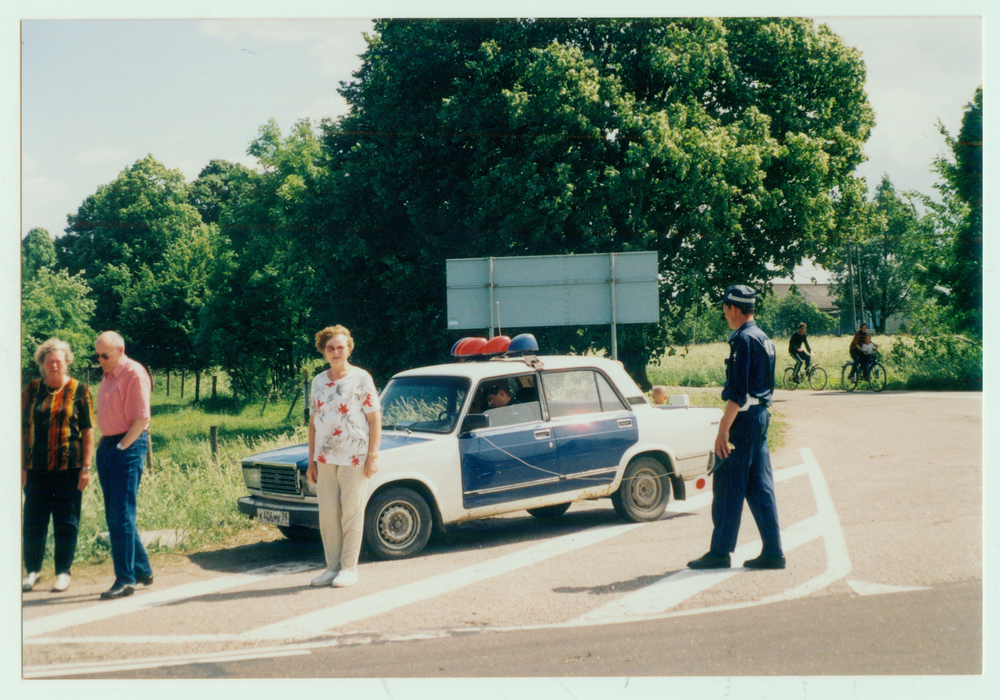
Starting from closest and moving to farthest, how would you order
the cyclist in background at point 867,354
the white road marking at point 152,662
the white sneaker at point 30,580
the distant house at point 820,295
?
the white road marking at point 152,662 < the white sneaker at point 30,580 < the cyclist in background at point 867,354 < the distant house at point 820,295

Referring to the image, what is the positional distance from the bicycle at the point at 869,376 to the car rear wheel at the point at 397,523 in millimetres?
14143

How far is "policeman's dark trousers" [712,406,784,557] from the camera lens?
5.64 m

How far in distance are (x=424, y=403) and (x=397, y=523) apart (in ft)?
3.91

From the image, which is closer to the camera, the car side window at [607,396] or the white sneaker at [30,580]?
the white sneaker at [30,580]

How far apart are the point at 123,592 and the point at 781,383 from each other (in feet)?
59.4

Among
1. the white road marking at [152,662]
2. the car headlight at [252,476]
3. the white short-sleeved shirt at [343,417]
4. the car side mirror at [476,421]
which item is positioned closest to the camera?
the white road marking at [152,662]

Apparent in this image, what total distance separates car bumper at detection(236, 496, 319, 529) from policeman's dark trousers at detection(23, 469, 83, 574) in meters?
1.44

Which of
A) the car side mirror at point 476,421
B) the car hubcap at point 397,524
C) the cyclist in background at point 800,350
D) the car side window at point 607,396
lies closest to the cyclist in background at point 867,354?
the cyclist in background at point 800,350

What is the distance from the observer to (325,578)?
577cm

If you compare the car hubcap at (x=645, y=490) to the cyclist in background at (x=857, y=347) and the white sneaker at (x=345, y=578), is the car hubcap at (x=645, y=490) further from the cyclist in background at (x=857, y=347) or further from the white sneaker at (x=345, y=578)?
the cyclist in background at (x=857, y=347)

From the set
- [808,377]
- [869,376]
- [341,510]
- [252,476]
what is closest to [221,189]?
[808,377]

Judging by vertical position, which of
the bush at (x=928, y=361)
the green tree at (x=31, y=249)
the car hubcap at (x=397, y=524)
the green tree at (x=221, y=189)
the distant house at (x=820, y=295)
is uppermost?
the green tree at (x=221, y=189)

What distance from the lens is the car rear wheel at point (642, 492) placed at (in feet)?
24.6

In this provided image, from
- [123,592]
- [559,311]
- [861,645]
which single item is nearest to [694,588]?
[861,645]
